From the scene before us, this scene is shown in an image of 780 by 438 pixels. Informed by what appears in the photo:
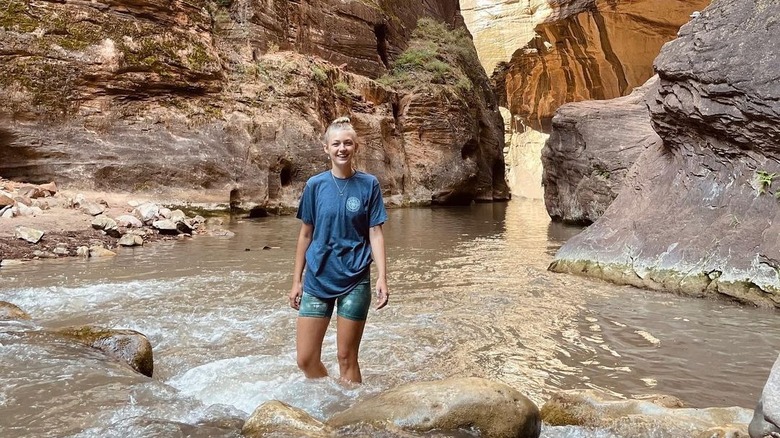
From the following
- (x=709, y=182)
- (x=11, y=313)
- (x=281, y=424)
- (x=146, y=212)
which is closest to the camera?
(x=281, y=424)

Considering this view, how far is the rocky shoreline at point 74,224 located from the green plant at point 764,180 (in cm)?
880

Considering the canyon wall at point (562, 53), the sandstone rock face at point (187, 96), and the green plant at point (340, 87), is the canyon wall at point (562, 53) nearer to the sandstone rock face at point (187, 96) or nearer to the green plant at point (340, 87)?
the sandstone rock face at point (187, 96)

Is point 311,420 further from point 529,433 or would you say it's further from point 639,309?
point 639,309

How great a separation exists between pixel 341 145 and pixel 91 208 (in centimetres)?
915

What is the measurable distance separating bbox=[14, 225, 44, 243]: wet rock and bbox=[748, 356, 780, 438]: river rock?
9.25m

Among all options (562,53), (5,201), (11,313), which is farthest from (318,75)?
(562,53)

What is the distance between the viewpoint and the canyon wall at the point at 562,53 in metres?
27.8

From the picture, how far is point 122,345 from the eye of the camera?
3824 millimetres

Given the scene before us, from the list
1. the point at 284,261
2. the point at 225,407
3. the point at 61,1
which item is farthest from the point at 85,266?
the point at 61,1

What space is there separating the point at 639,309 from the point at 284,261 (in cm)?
512

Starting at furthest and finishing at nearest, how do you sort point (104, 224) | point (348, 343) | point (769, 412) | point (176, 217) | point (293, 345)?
point (176, 217), point (104, 224), point (293, 345), point (348, 343), point (769, 412)

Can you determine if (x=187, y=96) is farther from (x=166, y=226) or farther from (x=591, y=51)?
(x=591, y=51)

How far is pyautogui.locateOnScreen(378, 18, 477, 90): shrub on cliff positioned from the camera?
25.5 meters

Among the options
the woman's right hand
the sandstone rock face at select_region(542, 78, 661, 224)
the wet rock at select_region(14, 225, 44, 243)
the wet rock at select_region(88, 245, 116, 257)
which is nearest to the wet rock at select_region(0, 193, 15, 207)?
the wet rock at select_region(14, 225, 44, 243)
